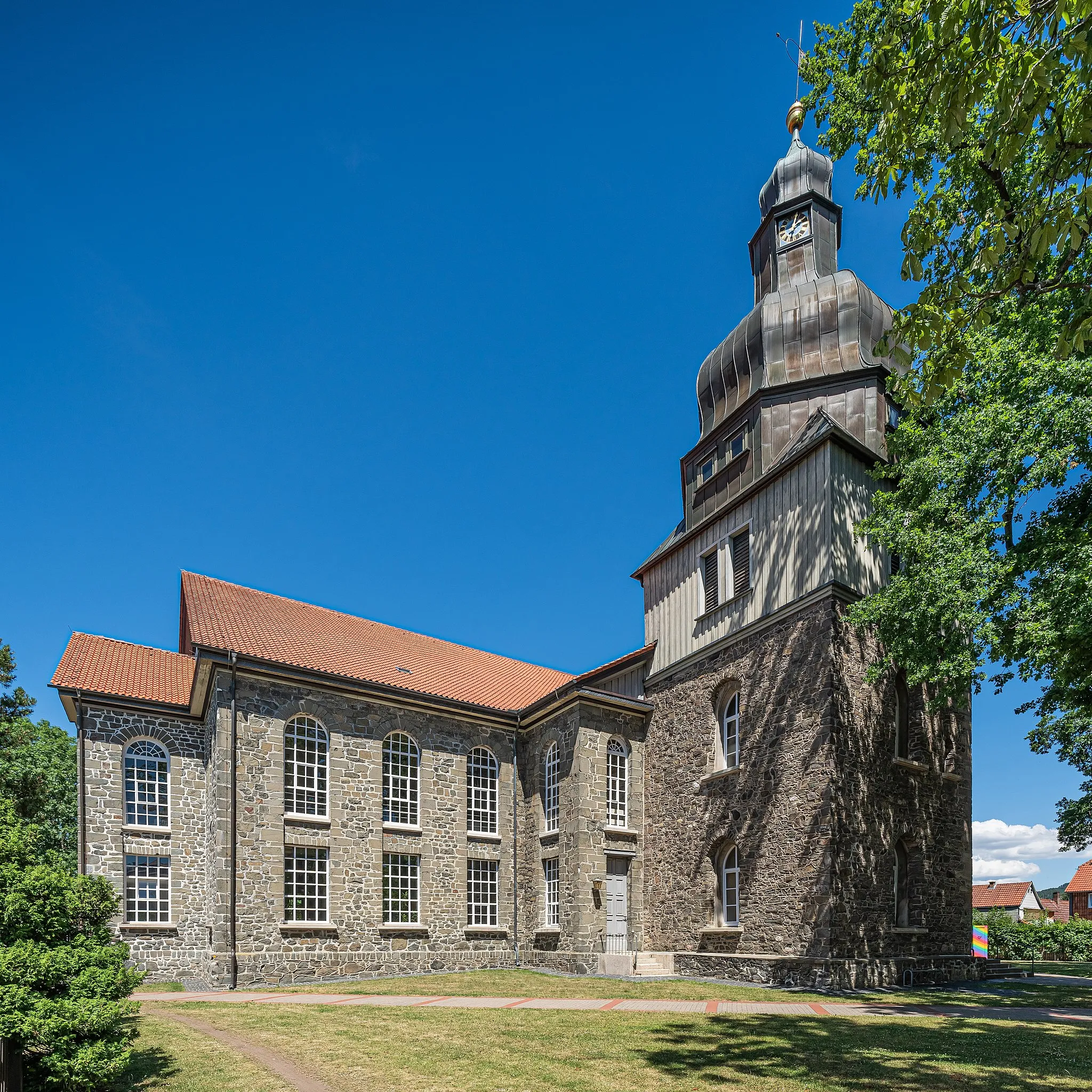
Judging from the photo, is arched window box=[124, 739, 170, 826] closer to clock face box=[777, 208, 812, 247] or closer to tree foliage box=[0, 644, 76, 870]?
tree foliage box=[0, 644, 76, 870]

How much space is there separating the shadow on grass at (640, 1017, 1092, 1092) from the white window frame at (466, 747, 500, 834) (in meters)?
11.9

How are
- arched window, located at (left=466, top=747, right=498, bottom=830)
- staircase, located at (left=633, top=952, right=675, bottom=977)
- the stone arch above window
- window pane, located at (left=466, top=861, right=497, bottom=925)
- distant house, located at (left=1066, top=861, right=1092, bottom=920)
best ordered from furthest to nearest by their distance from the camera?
1. distant house, located at (left=1066, top=861, right=1092, bottom=920)
2. arched window, located at (left=466, top=747, right=498, bottom=830)
3. window pane, located at (left=466, top=861, right=497, bottom=925)
4. the stone arch above window
5. staircase, located at (left=633, top=952, right=675, bottom=977)

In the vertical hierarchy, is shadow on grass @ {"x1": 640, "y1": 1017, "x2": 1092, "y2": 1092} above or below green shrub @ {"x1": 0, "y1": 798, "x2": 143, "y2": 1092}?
below

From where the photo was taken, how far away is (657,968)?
18672mm

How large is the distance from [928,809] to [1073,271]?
1150cm

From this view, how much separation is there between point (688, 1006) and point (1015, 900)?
56.1m

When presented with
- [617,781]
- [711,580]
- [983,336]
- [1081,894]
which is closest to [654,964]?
[617,781]

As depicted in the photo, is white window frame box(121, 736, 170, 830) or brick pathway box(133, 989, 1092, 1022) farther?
white window frame box(121, 736, 170, 830)

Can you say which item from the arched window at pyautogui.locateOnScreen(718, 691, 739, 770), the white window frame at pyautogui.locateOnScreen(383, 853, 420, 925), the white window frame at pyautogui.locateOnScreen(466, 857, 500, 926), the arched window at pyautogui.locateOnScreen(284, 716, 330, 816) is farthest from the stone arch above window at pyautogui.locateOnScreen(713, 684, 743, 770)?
the arched window at pyautogui.locateOnScreen(284, 716, 330, 816)

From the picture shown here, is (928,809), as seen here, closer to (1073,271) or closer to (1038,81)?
(1073,271)

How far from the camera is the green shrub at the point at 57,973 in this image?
6.29 meters

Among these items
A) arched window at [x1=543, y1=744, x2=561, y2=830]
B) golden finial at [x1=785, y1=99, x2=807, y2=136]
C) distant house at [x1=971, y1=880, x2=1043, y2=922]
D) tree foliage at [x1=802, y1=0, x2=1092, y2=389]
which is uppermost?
golden finial at [x1=785, y1=99, x2=807, y2=136]

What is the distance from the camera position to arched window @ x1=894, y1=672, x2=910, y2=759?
17.9 m

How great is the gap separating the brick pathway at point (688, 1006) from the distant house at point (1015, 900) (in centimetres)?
5091
